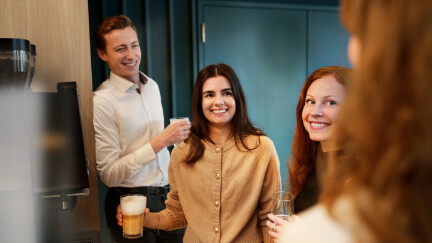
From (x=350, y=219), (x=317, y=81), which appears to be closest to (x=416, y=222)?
(x=350, y=219)

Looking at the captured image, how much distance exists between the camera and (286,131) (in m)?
3.85

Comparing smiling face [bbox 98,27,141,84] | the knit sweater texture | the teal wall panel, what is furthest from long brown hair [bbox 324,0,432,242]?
the teal wall panel

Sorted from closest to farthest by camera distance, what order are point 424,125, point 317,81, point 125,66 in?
point 424,125 → point 317,81 → point 125,66

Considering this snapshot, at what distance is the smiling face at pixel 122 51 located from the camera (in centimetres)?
222

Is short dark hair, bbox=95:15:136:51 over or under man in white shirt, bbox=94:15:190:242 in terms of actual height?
over

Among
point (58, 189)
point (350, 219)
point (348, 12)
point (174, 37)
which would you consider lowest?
point (58, 189)

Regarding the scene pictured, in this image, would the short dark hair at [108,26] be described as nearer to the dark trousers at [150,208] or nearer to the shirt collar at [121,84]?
the shirt collar at [121,84]

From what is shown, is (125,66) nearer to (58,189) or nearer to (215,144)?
(215,144)

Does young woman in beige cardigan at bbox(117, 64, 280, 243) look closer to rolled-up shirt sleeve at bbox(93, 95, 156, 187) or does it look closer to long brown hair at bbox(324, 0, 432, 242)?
rolled-up shirt sleeve at bbox(93, 95, 156, 187)

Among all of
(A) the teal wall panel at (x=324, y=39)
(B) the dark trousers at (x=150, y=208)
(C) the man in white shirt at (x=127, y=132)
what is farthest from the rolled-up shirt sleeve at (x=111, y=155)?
(A) the teal wall panel at (x=324, y=39)

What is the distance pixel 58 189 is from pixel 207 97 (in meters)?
0.89

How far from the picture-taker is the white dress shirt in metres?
2.07

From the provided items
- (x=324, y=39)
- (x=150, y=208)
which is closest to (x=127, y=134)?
(x=150, y=208)

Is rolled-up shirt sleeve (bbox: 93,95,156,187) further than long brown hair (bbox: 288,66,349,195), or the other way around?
rolled-up shirt sleeve (bbox: 93,95,156,187)
